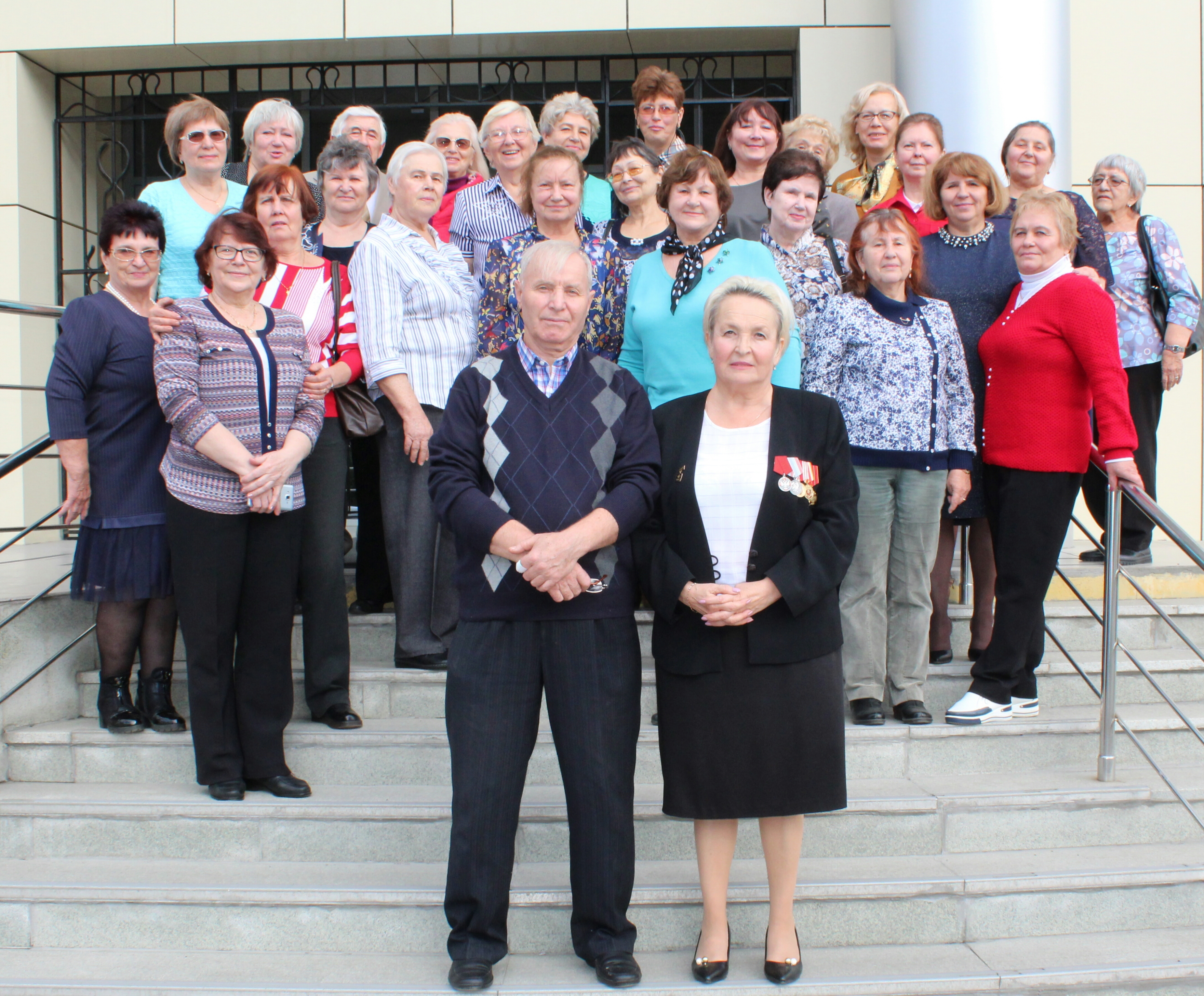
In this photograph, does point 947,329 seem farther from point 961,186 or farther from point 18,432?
point 18,432

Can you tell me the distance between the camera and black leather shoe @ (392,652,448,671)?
12.8ft

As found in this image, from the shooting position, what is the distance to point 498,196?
14.5ft

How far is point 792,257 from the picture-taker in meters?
3.84

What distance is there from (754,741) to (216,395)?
1.95 m

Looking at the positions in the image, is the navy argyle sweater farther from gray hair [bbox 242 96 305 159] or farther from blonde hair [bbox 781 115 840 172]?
blonde hair [bbox 781 115 840 172]

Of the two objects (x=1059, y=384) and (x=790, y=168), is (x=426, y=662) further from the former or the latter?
(x=1059, y=384)

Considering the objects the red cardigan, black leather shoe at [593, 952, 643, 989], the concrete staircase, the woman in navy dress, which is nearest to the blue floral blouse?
the red cardigan

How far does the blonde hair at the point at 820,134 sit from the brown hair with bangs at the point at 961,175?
0.73 meters

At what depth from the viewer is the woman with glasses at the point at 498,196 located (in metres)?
4.34

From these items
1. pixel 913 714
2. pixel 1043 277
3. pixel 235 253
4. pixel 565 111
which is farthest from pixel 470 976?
pixel 565 111

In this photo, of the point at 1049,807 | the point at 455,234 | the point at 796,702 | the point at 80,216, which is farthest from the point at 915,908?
the point at 80,216

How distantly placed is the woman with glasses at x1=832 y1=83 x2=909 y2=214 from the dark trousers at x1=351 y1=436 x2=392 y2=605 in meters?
2.52

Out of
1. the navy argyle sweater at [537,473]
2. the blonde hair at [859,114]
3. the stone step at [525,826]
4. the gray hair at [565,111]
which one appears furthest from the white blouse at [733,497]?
the blonde hair at [859,114]

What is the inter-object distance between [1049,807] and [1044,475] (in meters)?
1.10
